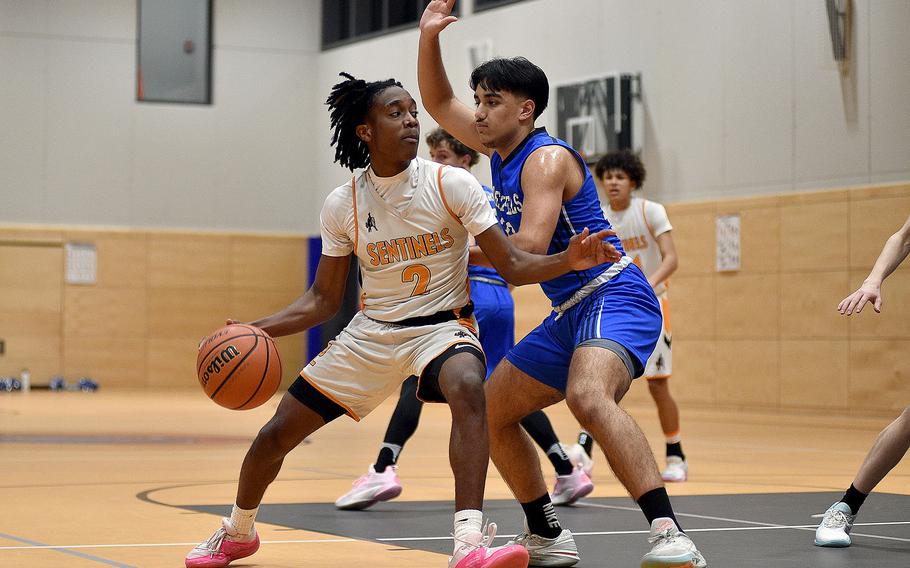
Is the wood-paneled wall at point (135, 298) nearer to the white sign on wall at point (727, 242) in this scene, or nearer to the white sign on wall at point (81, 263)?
the white sign on wall at point (81, 263)

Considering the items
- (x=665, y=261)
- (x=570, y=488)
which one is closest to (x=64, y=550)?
(x=570, y=488)

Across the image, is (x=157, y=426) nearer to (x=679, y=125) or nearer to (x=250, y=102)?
(x=679, y=125)

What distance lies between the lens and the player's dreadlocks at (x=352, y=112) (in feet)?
16.9

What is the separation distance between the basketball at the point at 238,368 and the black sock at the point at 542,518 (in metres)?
1.08

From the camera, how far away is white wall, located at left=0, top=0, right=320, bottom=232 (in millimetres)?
22422

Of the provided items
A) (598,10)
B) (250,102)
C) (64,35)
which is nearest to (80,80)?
(64,35)

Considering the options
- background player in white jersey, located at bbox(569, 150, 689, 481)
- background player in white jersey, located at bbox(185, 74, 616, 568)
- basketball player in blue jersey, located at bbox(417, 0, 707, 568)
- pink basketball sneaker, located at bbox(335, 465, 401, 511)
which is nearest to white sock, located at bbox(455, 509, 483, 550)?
background player in white jersey, located at bbox(185, 74, 616, 568)

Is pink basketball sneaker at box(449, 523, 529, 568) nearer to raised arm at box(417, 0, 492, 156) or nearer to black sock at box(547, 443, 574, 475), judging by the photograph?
raised arm at box(417, 0, 492, 156)

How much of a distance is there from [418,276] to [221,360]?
2.54 ft

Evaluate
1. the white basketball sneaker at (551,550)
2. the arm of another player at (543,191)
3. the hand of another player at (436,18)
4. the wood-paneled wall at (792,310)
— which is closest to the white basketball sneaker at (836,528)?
the white basketball sneaker at (551,550)

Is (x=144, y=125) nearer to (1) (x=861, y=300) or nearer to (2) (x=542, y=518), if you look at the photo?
(2) (x=542, y=518)

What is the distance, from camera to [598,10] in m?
18.1

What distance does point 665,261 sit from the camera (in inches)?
359

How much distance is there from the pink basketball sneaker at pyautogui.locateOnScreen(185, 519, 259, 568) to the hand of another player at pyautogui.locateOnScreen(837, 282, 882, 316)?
233 cm
